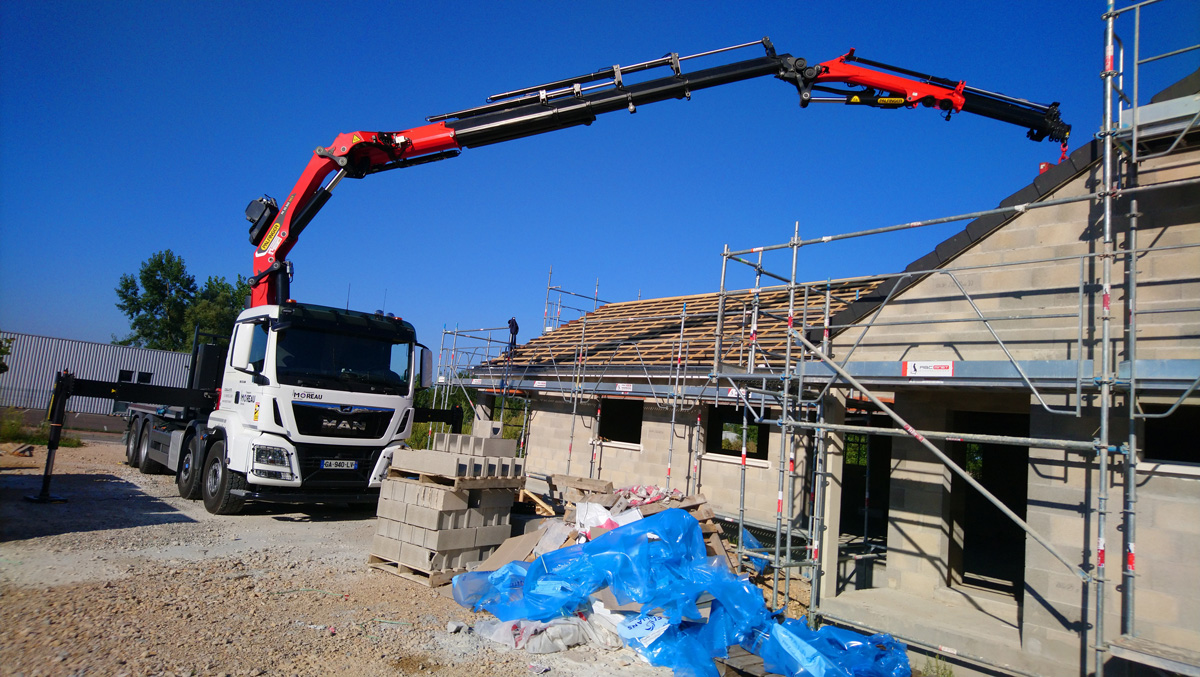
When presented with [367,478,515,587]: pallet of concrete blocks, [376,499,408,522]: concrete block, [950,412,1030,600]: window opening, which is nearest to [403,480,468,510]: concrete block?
[367,478,515,587]: pallet of concrete blocks

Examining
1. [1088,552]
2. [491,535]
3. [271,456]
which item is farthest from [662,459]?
[1088,552]

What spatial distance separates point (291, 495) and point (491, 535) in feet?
11.7

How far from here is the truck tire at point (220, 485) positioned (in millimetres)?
10297

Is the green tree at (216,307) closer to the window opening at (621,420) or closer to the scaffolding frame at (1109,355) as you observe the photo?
the window opening at (621,420)

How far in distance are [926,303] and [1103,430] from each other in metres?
2.28

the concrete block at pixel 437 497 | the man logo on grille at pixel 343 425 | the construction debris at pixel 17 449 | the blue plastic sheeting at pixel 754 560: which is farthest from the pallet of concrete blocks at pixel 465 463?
the construction debris at pixel 17 449

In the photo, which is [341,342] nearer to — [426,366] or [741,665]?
[426,366]

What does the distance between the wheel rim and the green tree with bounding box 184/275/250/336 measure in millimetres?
39641

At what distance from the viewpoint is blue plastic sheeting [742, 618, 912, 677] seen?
5.78m

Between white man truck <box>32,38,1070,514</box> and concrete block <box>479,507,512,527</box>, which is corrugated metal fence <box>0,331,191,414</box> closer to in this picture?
white man truck <box>32,38,1070,514</box>

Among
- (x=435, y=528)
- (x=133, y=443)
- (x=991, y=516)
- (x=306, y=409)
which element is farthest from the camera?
(x=133, y=443)

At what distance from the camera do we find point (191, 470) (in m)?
11.6

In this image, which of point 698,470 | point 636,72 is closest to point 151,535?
point 698,470

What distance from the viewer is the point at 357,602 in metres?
7.07
